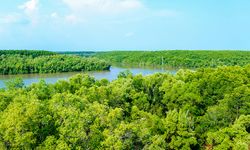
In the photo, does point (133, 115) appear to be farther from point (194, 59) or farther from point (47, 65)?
point (194, 59)

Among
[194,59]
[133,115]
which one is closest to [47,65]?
[194,59]

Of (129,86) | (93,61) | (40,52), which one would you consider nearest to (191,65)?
(93,61)

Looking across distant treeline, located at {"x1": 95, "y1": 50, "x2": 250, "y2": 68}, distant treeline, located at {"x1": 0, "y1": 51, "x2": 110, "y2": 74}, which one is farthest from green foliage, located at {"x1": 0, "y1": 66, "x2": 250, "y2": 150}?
distant treeline, located at {"x1": 95, "y1": 50, "x2": 250, "y2": 68}

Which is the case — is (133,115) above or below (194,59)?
below

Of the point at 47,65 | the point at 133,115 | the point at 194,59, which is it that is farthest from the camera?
the point at 194,59

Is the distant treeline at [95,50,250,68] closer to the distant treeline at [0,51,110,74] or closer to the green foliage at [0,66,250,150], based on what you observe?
the distant treeline at [0,51,110,74]

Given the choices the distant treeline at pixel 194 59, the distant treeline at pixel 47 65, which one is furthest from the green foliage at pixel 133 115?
the distant treeline at pixel 194 59

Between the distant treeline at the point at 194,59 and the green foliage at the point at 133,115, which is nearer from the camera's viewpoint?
the green foliage at the point at 133,115

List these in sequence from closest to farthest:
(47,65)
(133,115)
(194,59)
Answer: (133,115)
(47,65)
(194,59)

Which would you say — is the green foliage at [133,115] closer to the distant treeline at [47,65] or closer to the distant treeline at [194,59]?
the distant treeline at [47,65]
